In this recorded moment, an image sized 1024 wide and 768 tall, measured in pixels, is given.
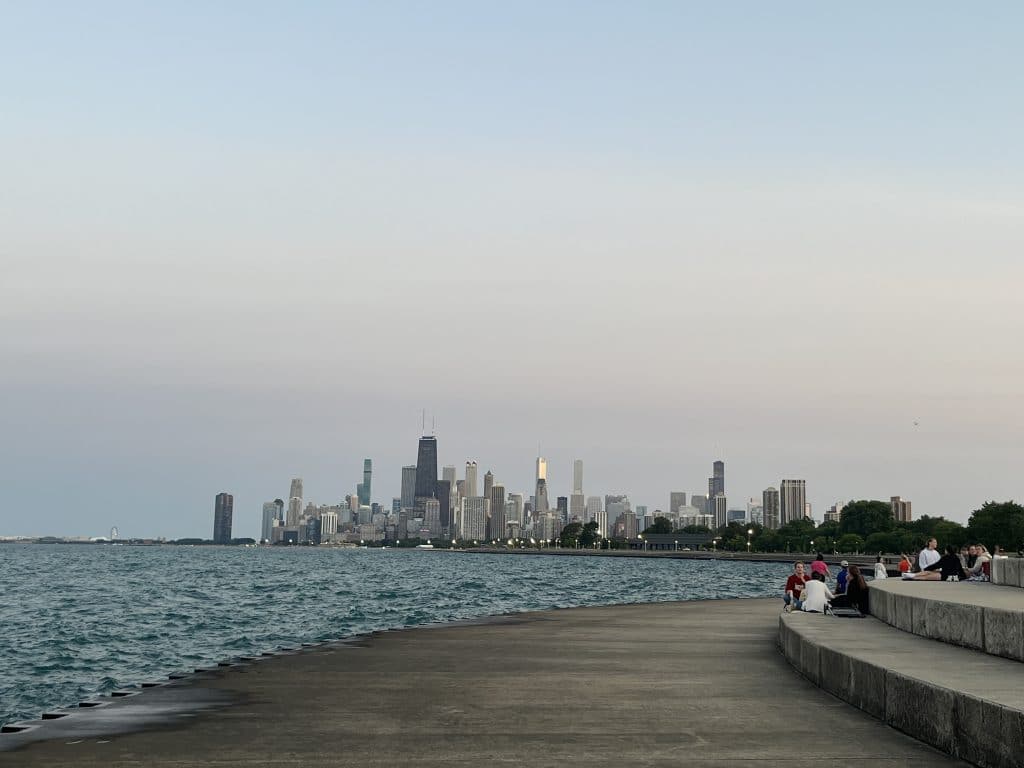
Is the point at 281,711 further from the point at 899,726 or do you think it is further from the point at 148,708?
the point at 899,726

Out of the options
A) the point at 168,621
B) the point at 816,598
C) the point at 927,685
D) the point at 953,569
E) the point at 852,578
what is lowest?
the point at 168,621

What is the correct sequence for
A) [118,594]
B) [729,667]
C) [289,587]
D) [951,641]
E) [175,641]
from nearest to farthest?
[951,641] < [729,667] < [175,641] < [118,594] < [289,587]

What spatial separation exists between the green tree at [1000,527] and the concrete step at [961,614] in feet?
501

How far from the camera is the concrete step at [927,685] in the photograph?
9.26m

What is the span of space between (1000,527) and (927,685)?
172m

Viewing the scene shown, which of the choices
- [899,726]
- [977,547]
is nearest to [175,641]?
[977,547]

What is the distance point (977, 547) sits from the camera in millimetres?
30375

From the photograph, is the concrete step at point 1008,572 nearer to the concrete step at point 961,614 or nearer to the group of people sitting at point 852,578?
the concrete step at point 961,614

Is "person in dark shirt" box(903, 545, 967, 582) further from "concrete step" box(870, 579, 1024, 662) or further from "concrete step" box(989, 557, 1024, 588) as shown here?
"concrete step" box(870, 579, 1024, 662)

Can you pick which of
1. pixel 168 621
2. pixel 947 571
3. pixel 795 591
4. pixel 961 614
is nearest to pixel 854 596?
pixel 795 591

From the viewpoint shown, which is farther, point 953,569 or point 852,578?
point 953,569

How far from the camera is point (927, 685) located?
1066cm

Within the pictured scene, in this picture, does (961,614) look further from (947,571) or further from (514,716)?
(947,571)

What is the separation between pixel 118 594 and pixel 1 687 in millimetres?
46467
